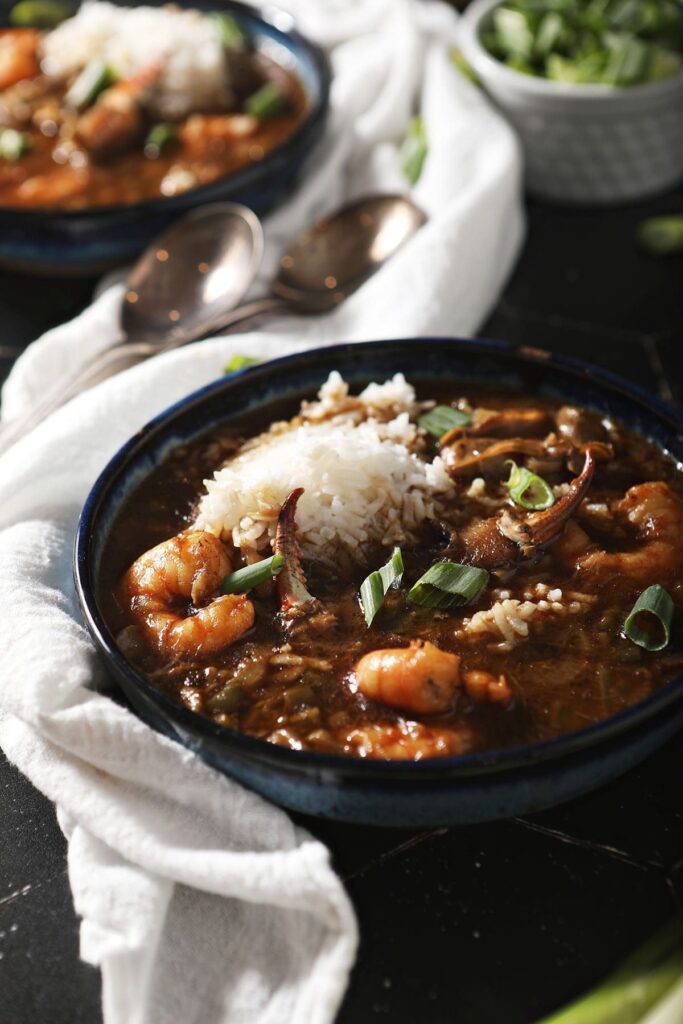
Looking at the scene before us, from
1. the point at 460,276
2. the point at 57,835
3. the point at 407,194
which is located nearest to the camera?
the point at 57,835

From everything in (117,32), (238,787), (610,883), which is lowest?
(610,883)

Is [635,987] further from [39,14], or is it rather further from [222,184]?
[39,14]

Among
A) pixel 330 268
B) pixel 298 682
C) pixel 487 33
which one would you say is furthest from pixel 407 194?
pixel 298 682

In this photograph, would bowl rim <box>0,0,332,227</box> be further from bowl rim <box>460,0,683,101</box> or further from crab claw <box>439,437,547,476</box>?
crab claw <box>439,437,547,476</box>

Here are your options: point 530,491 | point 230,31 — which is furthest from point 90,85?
point 530,491

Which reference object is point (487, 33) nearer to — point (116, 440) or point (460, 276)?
point (460, 276)

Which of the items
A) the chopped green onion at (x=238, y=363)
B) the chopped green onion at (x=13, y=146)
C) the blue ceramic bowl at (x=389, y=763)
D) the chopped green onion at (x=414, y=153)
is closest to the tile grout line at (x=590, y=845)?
the blue ceramic bowl at (x=389, y=763)

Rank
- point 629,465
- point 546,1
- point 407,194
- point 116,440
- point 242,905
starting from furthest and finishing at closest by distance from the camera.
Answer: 1. point 546,1
2. point 407,194
3. point 116,440
4. point 629,465
5. point 242,905
